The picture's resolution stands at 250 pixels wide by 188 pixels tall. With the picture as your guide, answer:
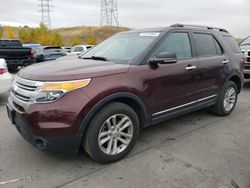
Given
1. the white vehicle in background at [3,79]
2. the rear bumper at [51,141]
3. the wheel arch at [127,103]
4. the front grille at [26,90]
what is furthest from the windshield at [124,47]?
the white vehicle in background at [3,79]

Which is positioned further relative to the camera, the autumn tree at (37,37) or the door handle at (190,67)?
the autumn tree at (37,37)

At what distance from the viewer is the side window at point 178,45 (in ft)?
12.2

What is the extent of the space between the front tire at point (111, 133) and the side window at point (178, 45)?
3.37ft

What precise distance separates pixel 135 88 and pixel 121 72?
28 cm

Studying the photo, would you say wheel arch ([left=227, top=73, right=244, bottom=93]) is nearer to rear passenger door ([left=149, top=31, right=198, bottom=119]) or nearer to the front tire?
rear passenger door ([left=149, top=31, right=198, bottom=119])

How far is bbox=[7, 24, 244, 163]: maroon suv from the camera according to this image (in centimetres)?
276

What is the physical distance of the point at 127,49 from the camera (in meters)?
3.79

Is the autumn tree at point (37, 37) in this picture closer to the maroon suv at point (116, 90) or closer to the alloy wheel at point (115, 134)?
the maroon suv at point (116, 90)

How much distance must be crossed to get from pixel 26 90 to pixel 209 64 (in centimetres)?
304

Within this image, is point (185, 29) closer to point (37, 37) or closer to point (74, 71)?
point (74, 71)

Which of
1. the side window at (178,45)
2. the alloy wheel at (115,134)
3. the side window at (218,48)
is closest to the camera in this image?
the alloy wheel at (115,134)

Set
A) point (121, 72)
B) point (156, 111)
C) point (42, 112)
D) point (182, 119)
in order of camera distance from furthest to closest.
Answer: point (182, 119) < point (156, 111) < point (121, 72) < point (42, 112)

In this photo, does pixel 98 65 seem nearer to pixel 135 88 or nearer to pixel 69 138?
pixel 135 88

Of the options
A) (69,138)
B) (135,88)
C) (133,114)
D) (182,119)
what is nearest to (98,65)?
(135,88)
